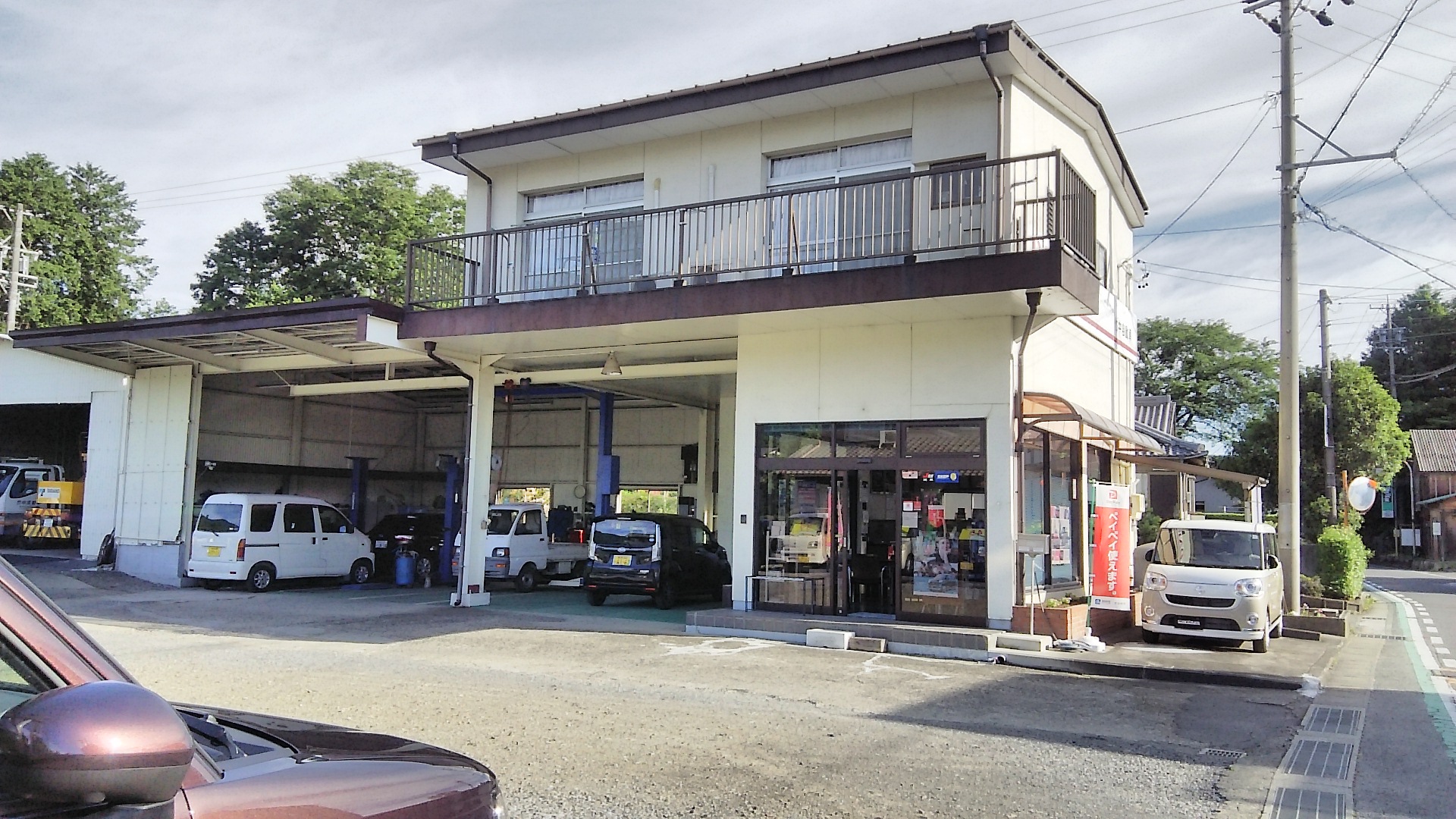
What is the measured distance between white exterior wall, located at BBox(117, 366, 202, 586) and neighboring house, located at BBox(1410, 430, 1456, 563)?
142 ft

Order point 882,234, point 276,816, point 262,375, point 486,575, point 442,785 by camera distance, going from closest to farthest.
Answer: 1. point 276,816
2. point 442,785
3. point 882,234
4. point 486,575
5. point 262,375

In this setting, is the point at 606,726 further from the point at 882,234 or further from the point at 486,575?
the point at 486,575

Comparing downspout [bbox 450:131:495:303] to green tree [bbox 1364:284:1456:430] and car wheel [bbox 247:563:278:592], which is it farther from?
green tree [bbox 1364:284:1456:430]

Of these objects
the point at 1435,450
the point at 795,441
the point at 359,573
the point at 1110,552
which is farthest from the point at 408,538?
the point at 1435,450

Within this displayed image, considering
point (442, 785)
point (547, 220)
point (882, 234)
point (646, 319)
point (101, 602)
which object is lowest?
point (101, 602)

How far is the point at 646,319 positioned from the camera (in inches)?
534

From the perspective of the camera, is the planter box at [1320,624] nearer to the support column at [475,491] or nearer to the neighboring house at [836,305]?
the neighboring house at [836,305]

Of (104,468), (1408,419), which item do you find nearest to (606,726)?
(104,468)

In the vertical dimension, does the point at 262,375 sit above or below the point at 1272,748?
above

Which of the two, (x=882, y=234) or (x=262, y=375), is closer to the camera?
(x=882, y=234)

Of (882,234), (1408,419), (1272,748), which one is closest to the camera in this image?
(1272,748)

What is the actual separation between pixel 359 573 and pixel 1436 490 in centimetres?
4464

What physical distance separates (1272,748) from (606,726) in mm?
5036

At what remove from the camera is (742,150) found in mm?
15094
